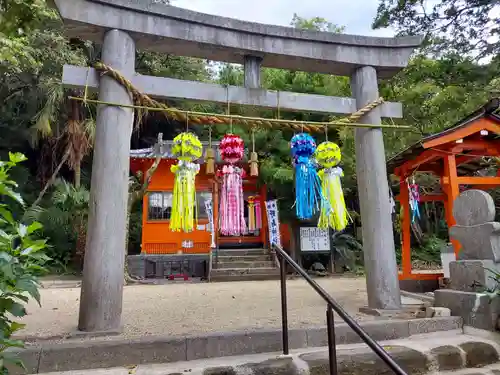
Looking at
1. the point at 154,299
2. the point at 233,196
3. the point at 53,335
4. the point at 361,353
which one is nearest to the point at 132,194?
the point at 154,299

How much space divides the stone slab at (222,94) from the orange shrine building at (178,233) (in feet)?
23.4

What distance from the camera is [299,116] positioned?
12234 mm

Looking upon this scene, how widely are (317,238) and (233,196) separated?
7547 millimetres

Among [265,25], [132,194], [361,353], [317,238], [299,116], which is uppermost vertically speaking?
[299,116]

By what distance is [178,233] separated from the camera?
12.6 m

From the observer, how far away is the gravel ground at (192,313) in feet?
12.3

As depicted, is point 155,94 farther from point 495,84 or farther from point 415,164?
point 495,84

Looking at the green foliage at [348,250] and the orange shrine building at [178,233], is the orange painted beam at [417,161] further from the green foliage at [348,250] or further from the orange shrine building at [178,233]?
the orange shrine building at [178,233]

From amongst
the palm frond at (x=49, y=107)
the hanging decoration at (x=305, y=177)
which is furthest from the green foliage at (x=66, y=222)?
the hanging decoration at (x=305, y=177)

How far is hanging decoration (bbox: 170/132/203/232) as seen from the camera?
160 inches

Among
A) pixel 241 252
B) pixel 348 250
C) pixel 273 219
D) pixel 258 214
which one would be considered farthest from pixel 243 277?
pixel 348 250

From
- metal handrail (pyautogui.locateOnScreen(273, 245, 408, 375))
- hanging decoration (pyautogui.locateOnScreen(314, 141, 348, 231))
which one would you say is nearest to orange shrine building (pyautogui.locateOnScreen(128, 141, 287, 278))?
hanging decoration (pyautogui.locateOnScreen(314, 141, 348, 231))

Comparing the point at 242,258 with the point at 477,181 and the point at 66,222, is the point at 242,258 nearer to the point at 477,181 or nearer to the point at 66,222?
the point at 66,222

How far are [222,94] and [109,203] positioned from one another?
5.97 feet
